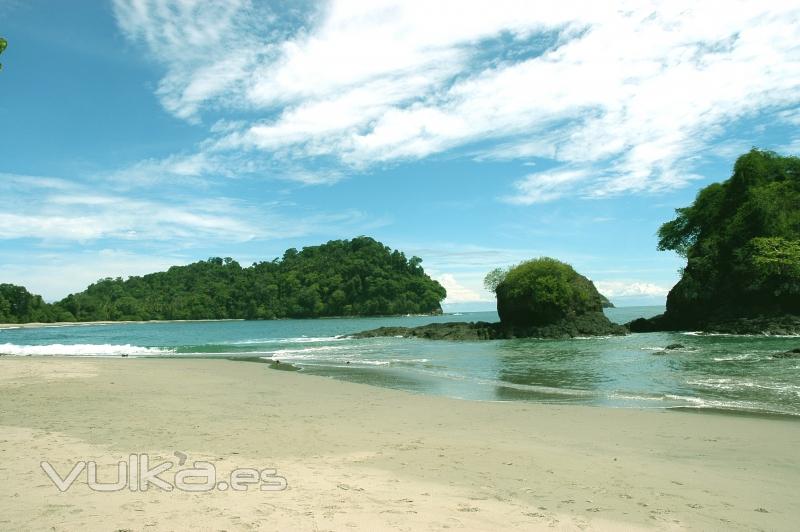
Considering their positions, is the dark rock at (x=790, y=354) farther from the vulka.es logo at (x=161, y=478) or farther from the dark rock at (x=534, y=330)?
the vulka.es logo at (x=161, y=478)

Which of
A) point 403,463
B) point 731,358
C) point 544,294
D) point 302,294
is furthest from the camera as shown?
point 302,294

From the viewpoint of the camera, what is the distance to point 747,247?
4784 cm

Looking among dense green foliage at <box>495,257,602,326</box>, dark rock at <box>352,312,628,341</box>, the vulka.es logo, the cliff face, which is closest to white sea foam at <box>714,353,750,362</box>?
the cliff face

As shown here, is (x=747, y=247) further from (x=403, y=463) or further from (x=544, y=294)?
(x=403, y=463)

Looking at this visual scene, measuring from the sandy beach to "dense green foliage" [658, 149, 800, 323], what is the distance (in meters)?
40.3

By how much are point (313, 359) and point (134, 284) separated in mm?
186943

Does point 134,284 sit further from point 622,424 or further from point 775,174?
point 622,424

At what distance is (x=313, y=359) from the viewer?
106ft

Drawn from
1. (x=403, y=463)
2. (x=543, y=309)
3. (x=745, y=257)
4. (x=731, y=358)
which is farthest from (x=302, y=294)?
(x=403, y=463)

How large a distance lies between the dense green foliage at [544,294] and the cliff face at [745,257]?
29.5 ft

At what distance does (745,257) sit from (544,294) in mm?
17730

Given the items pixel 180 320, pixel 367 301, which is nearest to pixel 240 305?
pixel 180 320

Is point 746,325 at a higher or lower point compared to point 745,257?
lower

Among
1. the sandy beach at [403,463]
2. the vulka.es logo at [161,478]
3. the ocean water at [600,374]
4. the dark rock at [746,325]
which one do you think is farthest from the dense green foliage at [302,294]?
the vulka.es logo at [161,478]
